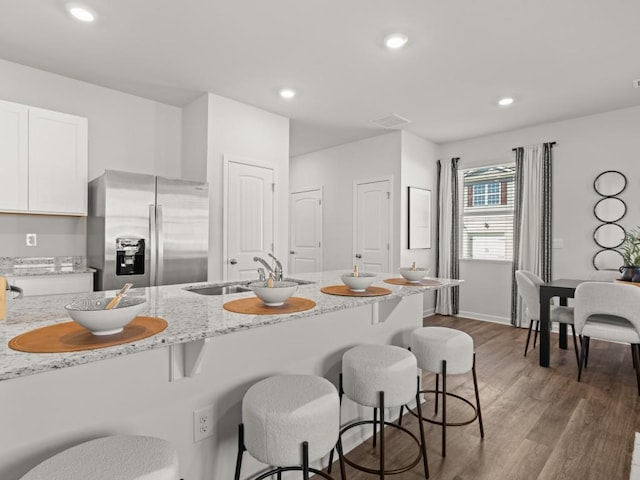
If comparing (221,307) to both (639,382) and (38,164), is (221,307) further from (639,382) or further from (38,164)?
(639,382)

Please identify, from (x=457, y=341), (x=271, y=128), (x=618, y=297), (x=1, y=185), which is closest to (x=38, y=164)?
(x=1, y=185)

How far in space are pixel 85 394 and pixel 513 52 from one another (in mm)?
3493

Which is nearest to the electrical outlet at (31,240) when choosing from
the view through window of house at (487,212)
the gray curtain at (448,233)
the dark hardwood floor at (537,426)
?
the dark hardwood floor at (537,426)

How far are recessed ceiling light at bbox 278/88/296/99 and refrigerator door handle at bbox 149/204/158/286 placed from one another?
1.70 meters

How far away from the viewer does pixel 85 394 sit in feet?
3.81

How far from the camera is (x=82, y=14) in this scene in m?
2.41

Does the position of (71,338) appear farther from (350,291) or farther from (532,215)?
(532,215)

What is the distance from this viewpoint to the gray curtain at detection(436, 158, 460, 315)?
546cm

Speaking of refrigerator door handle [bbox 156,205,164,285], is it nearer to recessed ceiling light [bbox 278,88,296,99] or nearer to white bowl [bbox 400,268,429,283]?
recessed ceiling light [bbox 278,88,296,99]

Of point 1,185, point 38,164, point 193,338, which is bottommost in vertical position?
point 193,338

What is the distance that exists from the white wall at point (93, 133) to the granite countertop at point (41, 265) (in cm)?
5

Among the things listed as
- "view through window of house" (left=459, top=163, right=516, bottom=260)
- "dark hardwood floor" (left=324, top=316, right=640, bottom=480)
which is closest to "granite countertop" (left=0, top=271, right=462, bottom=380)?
"dark hardwood floor" (left=324, top=316, right=640, bottom=480)

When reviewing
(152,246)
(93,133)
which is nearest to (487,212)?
(152,246)

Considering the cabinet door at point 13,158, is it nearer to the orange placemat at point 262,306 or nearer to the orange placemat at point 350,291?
the orange placemat at point 262,306
